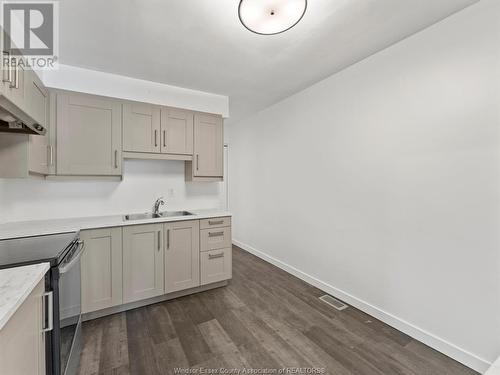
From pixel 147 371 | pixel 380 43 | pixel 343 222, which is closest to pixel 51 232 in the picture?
pixel 147 371

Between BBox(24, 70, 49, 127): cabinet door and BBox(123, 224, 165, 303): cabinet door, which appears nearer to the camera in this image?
BBox(24, 70, 49, 127): cabinet door

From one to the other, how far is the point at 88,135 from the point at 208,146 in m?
1.31

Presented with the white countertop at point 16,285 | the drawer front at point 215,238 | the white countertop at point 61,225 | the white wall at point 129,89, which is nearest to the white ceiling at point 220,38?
the white wall at point 129,89

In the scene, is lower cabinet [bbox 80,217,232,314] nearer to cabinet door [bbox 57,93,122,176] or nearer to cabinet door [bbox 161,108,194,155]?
cabinet door [bbox 57,93,122,176]

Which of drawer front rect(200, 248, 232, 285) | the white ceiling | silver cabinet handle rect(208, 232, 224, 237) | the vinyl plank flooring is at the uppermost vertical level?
the white ceiling

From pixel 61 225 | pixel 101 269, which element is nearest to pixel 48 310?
pixel 101 269

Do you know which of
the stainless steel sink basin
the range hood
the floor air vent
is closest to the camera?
the range hood

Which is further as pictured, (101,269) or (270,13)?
(101,269)

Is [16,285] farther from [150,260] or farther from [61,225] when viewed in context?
[150,260]

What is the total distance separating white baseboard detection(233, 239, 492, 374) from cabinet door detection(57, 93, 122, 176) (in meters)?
2.71

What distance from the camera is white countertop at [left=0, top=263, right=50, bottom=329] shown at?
812 mm

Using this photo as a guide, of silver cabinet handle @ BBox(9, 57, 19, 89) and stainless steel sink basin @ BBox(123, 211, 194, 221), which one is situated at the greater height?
silver cabinet handle @ BBox(9, 57, 19, 89)

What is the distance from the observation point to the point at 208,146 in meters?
3.02

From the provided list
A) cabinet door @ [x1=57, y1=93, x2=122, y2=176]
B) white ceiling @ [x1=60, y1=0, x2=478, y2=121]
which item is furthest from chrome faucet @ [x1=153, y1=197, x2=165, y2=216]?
white ceiling @ [x1=60, y1=0, x2=478, y2=121]
